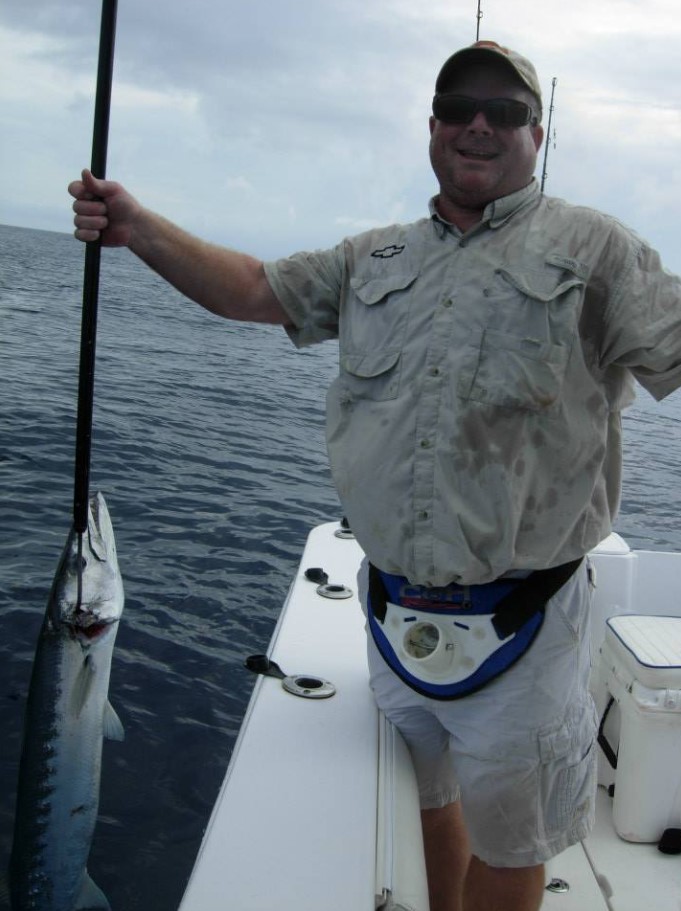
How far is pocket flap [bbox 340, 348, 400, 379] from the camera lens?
95.0 inches

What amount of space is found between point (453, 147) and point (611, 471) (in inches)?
37.8

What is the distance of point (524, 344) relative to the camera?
2264 mm

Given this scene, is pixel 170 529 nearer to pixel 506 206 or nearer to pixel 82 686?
pixel 82 686

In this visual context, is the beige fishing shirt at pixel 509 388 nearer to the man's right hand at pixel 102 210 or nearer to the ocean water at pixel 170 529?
the man's right hand at pixel 102 210

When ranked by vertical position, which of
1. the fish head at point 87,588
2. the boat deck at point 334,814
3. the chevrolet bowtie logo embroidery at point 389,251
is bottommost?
the boat deck at point 334,814

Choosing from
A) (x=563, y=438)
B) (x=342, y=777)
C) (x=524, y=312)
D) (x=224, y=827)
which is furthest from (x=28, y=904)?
(x=524, y=312)

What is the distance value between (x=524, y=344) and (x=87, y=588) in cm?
123

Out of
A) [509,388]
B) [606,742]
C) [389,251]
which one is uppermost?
[389,251]

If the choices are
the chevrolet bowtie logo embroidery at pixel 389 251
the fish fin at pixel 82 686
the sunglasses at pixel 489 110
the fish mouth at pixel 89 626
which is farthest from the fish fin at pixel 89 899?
the sunglasses at pixel 489 110

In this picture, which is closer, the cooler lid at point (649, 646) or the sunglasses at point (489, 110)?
the sunglasses at point (489, 110)

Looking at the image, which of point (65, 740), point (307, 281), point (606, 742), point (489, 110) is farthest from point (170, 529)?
point (489, 110)

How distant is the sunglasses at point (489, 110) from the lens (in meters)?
2.35

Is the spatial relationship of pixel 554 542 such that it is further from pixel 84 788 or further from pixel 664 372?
pixel 84 788

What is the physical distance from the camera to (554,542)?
2258mm
